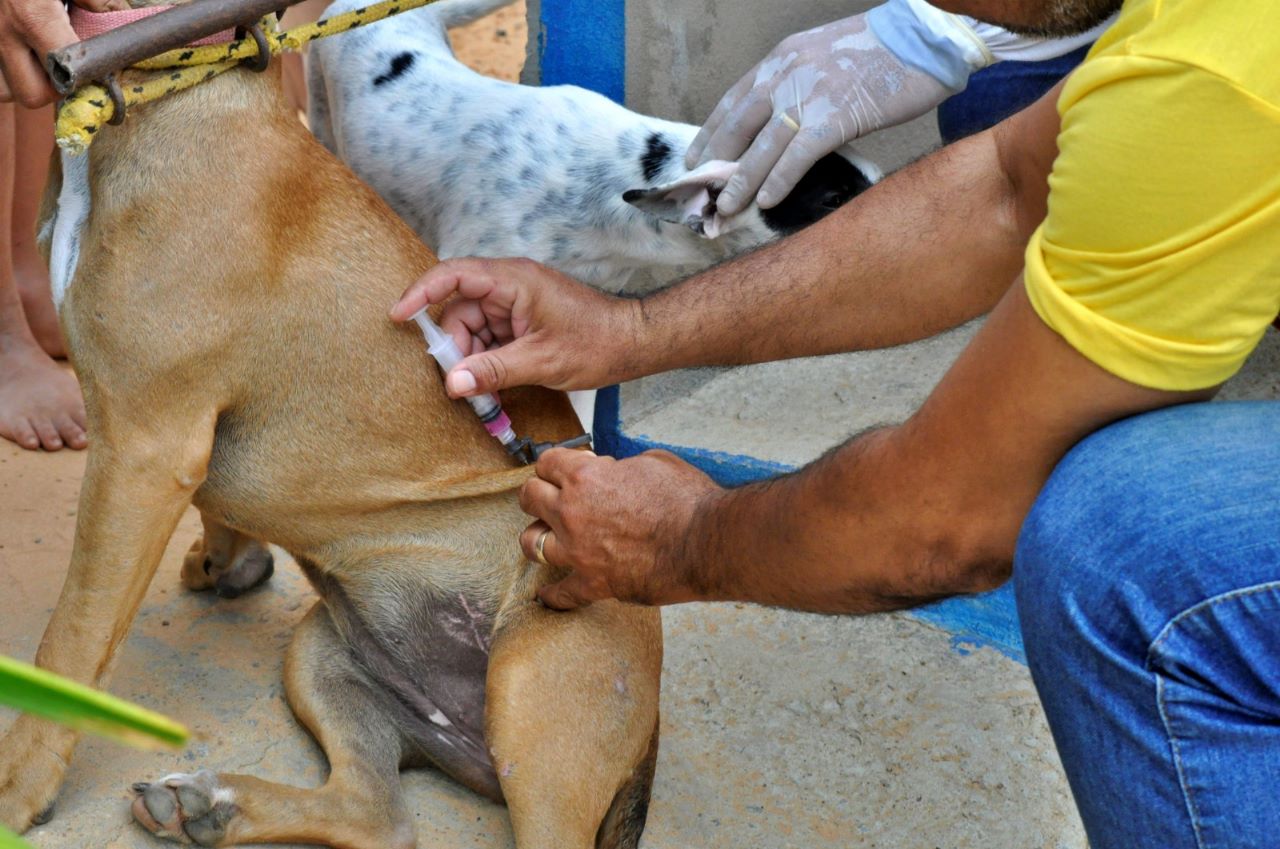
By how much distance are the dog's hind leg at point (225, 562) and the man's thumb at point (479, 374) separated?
2.80 ft

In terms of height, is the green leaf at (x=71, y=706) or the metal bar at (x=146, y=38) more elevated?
the green leaf at (x=71, y=706)

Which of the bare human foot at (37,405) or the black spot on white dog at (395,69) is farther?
the black spot on white dog at (395,69)

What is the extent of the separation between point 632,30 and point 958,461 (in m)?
2.34

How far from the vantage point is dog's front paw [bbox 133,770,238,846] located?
2.34 metres

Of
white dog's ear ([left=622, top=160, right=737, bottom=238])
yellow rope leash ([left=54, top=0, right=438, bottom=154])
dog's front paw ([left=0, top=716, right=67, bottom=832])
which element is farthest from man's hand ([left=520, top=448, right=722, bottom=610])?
white dog's ear ([left=622, top=160, right=737, bottom=238])

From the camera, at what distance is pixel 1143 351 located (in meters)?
1.59

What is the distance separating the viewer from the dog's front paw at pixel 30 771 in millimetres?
2324

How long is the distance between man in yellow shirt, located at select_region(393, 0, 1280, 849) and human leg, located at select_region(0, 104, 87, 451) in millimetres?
1990

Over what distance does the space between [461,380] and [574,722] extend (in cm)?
64

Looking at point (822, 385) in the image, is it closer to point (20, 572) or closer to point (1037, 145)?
point (1037, 145)

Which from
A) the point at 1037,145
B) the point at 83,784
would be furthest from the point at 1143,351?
the point at 83,784

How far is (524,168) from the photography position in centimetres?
355

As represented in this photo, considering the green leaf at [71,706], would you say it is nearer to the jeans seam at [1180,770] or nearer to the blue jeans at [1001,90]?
the jeans seam at [1180,770]

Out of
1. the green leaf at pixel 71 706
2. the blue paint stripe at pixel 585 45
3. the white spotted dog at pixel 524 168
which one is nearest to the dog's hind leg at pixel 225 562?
the white spotted dog at pixel 524 168
